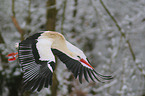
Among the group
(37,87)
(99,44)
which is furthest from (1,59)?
(99,44)

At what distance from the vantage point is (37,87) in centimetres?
117

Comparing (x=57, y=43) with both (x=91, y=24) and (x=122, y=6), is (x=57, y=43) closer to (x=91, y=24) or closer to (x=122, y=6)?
(x=122, y=6)

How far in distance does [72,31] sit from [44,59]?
3.21 meters

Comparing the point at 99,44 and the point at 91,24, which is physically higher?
the point at 91,24

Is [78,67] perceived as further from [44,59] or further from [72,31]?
[72,31]

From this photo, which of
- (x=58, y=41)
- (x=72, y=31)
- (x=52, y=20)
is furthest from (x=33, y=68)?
(x=72, y=31)

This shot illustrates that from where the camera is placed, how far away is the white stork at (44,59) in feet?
4.00

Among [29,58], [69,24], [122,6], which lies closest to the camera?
[29,58]

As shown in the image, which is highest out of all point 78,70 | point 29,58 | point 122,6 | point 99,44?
point 122,6

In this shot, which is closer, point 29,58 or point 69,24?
point 29,58

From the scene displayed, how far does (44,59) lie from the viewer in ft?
4.50

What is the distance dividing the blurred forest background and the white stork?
22.6 inches

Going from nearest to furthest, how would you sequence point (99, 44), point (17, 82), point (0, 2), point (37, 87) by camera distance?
point (37, 87) → point (17, 82) → point (0, 2) → point (99, 44)

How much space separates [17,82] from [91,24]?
272 cm
